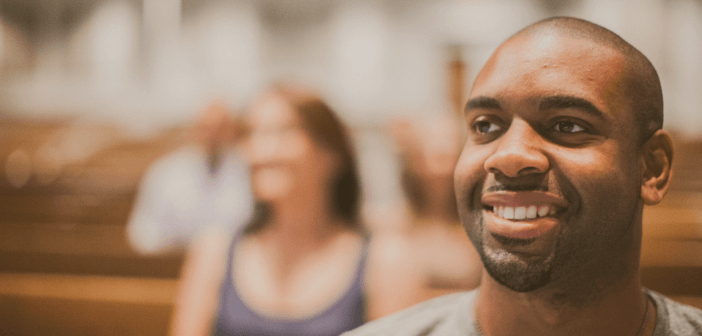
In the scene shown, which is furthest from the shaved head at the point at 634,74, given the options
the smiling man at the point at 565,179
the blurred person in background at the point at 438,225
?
the blurred person in background at the point at 438,225

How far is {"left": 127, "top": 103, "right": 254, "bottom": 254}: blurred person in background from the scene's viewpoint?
2135 mm

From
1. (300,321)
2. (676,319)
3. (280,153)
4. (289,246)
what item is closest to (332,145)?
(280,153)

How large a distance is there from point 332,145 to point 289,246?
31 cm

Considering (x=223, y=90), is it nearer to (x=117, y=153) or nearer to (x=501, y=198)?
(x=117, y=153)

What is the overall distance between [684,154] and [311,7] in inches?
264

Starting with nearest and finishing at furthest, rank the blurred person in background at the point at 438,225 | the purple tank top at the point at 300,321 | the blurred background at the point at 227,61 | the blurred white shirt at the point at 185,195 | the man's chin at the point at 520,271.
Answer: the man's chin at the point at 520,271
the purple tank top at the point at 300,321
the blurred person in background at the point at 438,225
the blurred white shirt at the point at 185,195
the blurred background at the point at 227,61

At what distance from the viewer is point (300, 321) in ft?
4.29

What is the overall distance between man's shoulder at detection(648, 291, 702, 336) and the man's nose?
0.35m

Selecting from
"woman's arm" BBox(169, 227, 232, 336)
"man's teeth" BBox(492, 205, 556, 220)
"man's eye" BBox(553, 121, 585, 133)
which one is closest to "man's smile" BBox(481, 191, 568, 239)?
"man's teeth" BBox(492, 205, 556, 220)

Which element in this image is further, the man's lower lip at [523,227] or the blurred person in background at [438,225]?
the blurred person in background at [438,225]

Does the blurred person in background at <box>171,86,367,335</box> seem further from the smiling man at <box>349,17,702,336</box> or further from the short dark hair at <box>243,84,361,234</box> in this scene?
the smiling man at <box>349,17,702,336</box>

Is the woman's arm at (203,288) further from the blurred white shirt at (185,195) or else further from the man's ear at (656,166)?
the man's ear at (656,166)

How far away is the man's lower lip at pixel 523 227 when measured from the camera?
2.27 feet

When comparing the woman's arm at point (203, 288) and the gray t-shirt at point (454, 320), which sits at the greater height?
the gray t-shirt at point (454, 320)
